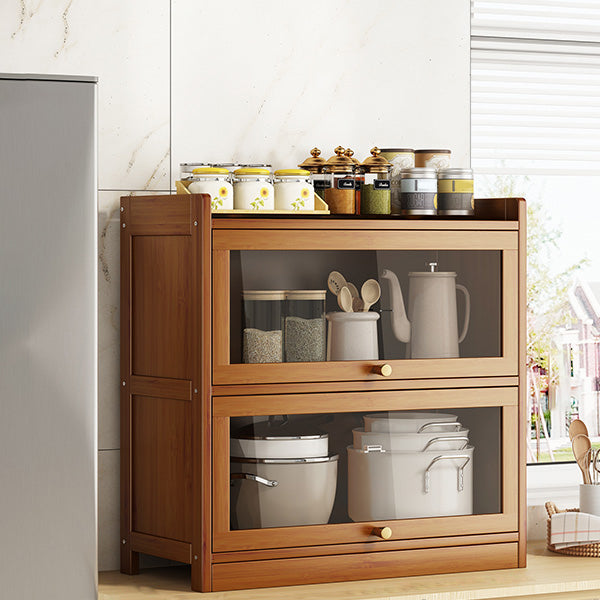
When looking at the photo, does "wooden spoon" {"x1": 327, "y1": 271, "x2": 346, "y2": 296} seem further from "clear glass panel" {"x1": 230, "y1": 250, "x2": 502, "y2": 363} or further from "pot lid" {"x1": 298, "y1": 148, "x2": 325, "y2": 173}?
"pot lid" {"x1": 298, "y1": 148, "x2": 325, "y2": 173}

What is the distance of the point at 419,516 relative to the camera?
6.40ft

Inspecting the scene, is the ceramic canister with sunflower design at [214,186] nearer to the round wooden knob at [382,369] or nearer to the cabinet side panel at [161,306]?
the cabinet side panel at [161,306]

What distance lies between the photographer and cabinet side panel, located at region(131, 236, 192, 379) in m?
1.84

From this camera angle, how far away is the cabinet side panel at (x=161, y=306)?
184 cm

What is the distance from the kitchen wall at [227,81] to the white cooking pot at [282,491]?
0.37 m

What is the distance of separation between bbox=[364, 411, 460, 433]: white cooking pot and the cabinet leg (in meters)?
0.58

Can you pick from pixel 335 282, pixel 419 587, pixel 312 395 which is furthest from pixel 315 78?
pixel 419 587

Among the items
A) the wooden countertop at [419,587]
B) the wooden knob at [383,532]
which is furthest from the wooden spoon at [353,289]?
the wooden countertop at [419,587]

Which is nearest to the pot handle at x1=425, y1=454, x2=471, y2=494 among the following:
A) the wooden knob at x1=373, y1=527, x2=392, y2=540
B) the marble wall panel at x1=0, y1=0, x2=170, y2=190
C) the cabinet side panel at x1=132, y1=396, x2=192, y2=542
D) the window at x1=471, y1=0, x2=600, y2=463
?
the wooden knob at x1=373, y1=527, x2=392, y2=540

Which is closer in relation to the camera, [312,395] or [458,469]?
[312,395]

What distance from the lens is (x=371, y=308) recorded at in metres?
1.93

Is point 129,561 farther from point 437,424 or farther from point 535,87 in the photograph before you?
point 535,87

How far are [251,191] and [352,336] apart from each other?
1.19 feet

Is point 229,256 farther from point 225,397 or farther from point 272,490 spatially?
point 272,490
